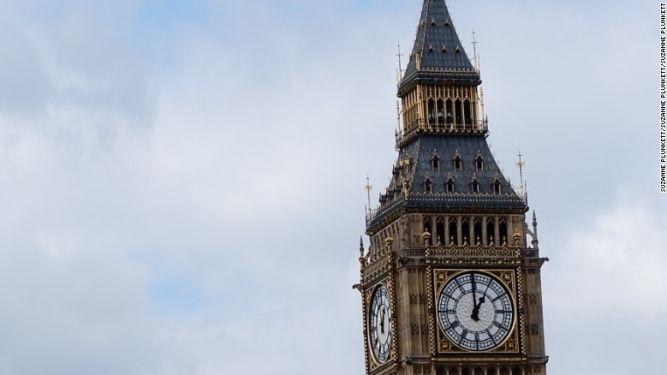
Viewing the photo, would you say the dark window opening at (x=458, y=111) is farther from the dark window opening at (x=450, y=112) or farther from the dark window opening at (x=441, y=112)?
the dark window opening at (x=441, y=112)

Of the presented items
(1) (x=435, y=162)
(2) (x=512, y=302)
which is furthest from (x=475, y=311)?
(1) (x=435, y=162)

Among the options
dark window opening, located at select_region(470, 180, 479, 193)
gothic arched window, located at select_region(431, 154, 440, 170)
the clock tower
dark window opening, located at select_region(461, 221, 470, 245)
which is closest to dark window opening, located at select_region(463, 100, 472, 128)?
the clock tower

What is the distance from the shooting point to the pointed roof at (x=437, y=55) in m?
154

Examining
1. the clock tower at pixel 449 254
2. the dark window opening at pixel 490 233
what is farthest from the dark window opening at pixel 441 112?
the dark window opening at pixel 490 233

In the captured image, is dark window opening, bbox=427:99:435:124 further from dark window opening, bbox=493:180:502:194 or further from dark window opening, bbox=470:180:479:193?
dark window opening, bbox=493:180:502:194

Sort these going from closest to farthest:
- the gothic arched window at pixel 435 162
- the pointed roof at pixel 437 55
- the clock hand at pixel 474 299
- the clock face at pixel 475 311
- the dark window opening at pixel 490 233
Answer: the clock face at pixel 475 311 < the clock hand at pixel 474 299 < the dark window opening at pixel 490 233 < the gothic arched window at pixel 435 162 < the pointed roof at pixel 437 55

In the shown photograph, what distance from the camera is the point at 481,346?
150250mm

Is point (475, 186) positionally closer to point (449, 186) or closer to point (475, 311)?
point (449, 186)

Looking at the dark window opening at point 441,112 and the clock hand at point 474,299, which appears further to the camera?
the dark window opening at point 441,112

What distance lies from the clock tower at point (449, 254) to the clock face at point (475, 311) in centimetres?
5

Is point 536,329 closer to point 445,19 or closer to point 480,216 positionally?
point 480,216

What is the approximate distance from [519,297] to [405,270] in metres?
5.56

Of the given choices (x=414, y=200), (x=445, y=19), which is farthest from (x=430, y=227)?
(x=445, y=19)

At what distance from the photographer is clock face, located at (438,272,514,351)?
150 metres
